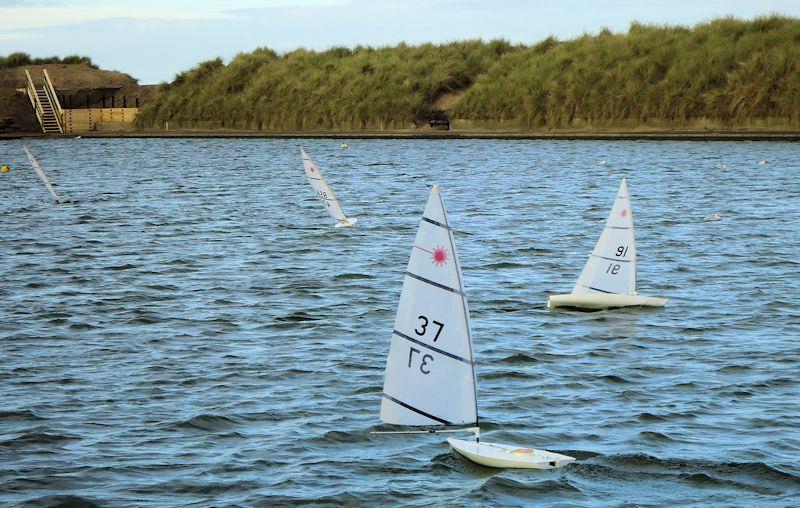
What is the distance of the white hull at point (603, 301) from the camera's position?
24.8m

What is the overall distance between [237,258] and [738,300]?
14.1 meters

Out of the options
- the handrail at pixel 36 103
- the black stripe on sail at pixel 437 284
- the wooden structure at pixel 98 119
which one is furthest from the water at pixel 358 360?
the wooden structure at pixel 98 119

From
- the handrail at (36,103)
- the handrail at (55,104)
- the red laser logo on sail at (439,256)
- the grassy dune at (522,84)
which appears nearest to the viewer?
the red laser logo on sail at (439,256)

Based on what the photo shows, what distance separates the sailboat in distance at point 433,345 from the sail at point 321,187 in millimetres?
23057

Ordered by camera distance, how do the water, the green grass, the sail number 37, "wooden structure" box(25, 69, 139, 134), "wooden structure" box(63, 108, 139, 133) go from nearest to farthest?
the sail number 37 < the water < "wooden structure" box(25, 69, 139, 134) < "wooden structure" box(63, 108, 139, 133) < the green grass

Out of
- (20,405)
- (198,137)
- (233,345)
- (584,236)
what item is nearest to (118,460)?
(20,405)

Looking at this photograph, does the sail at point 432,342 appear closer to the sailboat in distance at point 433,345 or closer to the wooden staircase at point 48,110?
the sailboat in distance at point 433,345

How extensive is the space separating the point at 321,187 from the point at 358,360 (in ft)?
63.4

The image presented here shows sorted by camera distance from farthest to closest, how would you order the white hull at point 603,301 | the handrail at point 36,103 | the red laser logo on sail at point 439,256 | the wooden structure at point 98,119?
the wooden structure at point 98,119
the handrail at point 36,103
the white hull at point 603,301
the red laser logo on sail at point 439,256

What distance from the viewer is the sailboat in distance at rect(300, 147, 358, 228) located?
3825cm

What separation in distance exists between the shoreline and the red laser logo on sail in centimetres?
7274

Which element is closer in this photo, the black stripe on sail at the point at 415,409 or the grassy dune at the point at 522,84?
the black stripe on sail at the point at 415,409

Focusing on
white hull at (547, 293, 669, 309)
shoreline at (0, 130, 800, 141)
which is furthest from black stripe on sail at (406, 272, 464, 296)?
shoreline at (0, 130, 800, 141)

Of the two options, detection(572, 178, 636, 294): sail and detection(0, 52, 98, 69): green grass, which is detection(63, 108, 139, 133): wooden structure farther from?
detection(572, 178, 636, 294): sail
